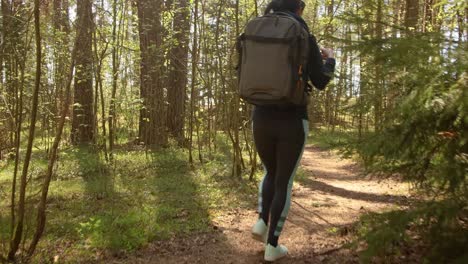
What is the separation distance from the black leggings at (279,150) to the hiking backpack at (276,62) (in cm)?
19

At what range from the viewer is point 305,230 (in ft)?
15.4

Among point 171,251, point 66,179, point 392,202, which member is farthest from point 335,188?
point 66,179

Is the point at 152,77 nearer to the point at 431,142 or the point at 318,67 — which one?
the point at 318,67

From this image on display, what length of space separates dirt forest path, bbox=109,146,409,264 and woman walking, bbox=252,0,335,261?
53 cm

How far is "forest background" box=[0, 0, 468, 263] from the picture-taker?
2.27 meters

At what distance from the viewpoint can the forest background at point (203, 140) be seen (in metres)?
2.27

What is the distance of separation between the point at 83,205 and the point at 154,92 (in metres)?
5.13

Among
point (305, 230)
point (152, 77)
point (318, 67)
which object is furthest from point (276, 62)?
point (152, 77)

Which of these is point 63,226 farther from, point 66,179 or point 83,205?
point 66,179

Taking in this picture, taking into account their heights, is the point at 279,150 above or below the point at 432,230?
above

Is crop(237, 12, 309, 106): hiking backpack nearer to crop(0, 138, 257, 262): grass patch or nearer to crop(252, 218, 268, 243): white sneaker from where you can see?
crop(252, 218, 268, 243): white sneaker

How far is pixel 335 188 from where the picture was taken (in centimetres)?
712

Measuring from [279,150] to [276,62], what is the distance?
2.38 ft

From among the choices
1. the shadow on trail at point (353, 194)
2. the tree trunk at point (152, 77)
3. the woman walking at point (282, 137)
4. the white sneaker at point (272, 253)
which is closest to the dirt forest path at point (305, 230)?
the shadow on trail at point (353, 194)
